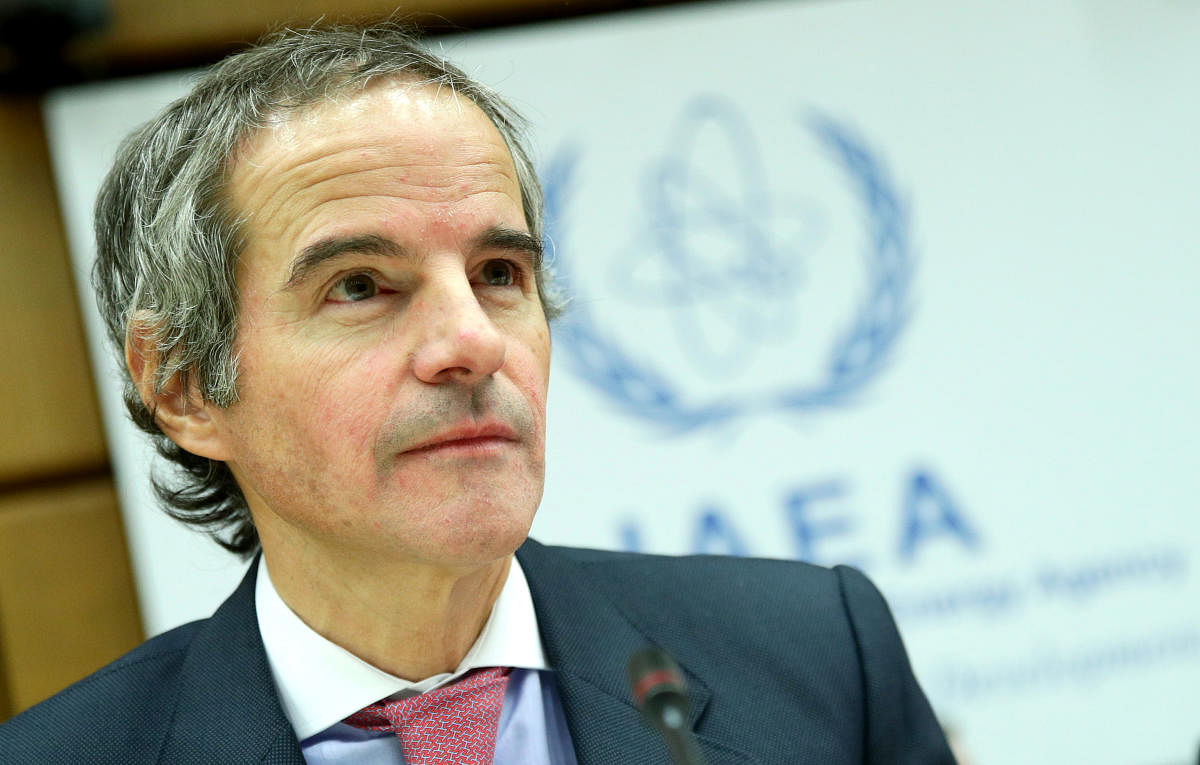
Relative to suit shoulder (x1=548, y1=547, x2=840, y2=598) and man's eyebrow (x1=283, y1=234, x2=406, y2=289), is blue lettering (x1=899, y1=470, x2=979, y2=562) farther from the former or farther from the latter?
man's eyebrow (x1=283, y1=234, x2=406, y2=289)

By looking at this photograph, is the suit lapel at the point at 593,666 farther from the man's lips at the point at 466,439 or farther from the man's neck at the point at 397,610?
the man's lips at the point at 466,439

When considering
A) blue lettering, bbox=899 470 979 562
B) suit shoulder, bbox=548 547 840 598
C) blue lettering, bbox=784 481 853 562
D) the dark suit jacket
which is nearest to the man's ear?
the dark suit jacket

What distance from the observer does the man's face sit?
5.08 feet

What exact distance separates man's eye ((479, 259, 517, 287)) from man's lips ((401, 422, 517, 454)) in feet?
0.84

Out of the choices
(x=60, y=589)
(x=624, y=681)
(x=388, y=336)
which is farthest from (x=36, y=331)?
(x=624, y=681)

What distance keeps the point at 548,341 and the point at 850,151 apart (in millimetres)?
1548

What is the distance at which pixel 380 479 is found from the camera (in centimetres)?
156

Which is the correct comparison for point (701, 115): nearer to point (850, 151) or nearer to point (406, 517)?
point (850, 151)

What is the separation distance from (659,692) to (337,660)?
677mm

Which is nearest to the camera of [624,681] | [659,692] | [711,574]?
[659,692]

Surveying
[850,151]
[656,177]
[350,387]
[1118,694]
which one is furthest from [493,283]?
[1118,694]

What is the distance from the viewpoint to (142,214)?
6.03 feet

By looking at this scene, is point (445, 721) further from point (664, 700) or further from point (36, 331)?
point (36, 331)

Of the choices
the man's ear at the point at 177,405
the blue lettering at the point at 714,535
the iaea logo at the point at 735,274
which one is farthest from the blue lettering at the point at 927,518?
the man's ear at the point at 177,405
